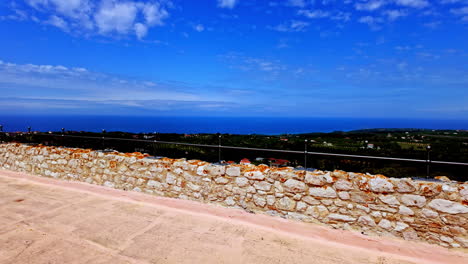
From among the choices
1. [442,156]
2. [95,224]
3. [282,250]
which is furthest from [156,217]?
[442,156]

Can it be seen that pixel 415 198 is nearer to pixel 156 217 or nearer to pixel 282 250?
pixel 282 250

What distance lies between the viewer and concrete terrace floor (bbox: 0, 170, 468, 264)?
3.34 m

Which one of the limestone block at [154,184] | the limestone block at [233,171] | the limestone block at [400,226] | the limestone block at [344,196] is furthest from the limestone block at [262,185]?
the limestone block at [154,184]

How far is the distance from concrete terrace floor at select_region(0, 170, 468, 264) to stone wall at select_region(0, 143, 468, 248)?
21 centimetres

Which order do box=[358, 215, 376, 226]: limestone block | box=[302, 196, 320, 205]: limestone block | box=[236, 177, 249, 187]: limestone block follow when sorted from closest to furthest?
1. box=[358, 215, 376, 226]: limestone block
2. box=[302, 196, 320, 205]: limestone block
3. box=[236, 177, 249, 187]: limestone block

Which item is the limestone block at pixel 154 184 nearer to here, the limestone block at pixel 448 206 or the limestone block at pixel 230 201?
the limestone block at pixel 230 201

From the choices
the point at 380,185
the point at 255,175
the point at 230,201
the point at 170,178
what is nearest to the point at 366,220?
the point at 380,185

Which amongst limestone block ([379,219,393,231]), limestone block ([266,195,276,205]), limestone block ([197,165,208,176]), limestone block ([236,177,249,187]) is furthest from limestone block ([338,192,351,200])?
limestone block ([197,165,208,176])

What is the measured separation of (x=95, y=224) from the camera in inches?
169

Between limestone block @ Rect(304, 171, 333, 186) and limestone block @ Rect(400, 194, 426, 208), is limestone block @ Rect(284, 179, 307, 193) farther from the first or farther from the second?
limestone block @ Rect(400, 194, 426, 208)

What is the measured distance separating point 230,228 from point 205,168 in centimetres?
155

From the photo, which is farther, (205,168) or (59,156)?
(59,156)

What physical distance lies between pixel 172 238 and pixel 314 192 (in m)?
2.64

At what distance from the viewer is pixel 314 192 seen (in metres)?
4.41
